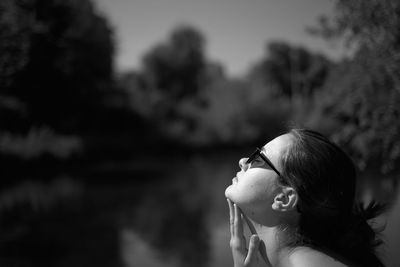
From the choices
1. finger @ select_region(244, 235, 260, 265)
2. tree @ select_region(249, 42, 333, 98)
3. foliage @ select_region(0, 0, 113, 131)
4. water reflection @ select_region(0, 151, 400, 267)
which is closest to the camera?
finger @ select_region(244, 235, 260, 265)

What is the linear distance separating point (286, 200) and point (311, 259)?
0.84 feet

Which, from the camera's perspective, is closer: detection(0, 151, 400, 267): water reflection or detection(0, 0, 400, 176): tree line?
detection(0, 0, 400, 176): tree line

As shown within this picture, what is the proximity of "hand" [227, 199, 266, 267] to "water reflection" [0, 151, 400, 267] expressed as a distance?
2.80 meters

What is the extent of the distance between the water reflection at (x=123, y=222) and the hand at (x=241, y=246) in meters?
2.80

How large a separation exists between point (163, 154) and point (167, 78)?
14.6 meters

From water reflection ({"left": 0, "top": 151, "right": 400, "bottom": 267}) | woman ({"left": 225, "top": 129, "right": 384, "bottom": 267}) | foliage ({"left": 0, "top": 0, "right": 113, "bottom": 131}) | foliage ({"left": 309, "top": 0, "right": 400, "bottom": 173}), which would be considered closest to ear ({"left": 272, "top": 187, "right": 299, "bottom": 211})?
woman ({"left": 225, "top": 129, "right": 384, "bottom": 267})

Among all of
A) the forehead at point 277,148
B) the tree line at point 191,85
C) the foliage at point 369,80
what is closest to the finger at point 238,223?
the forehead at point 277,148

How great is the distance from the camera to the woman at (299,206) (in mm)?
1592

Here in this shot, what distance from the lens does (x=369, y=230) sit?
170 centimetres

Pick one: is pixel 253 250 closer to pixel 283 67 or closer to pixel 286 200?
pixel 286 200

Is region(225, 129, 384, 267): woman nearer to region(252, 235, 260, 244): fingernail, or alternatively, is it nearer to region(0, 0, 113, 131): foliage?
region(252, 235, 260, 244): fingernail

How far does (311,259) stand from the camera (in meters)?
1.52

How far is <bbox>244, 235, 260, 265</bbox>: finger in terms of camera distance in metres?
1.62

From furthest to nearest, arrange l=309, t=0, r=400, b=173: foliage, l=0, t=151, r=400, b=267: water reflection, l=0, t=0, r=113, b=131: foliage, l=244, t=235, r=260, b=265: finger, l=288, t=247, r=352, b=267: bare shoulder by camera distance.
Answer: l=0, t=151, r=400, b=267: water reflection
l=0, t=0, r=113, b=131: foliage
l=309, t=0, r=400, b=173: foliage
l=244, t=235, r=260, b=265: finger
l=288, t=247, r=352, b=267: bare shoulder
